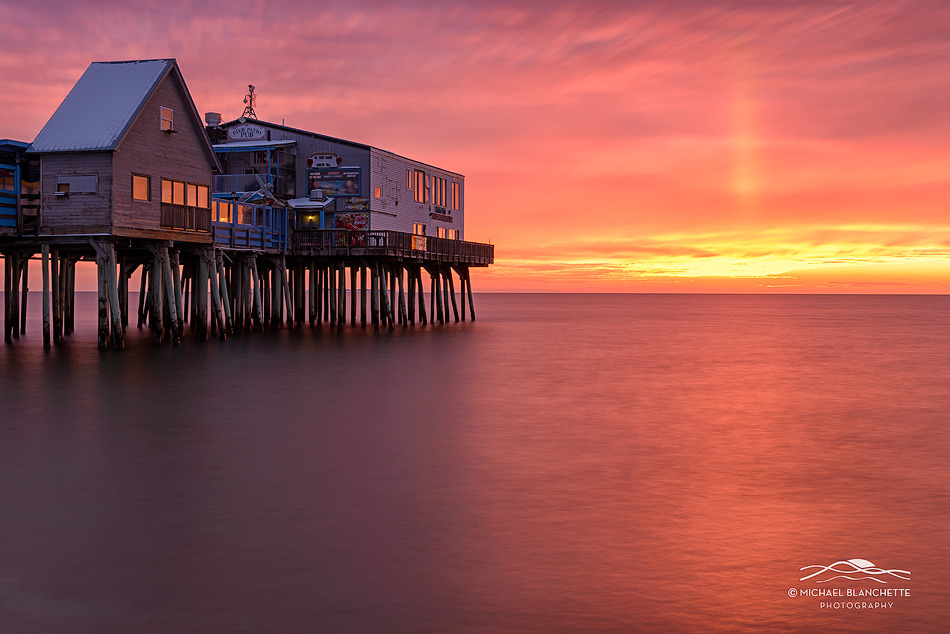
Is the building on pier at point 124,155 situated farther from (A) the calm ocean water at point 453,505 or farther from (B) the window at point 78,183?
(A) the calm ocean water at point 453,505

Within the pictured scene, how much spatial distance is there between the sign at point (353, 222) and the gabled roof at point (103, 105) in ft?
48.9

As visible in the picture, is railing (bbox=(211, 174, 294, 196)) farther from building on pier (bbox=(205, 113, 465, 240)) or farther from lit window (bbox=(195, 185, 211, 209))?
lit window (bbox=(195, 185, 211, 209))

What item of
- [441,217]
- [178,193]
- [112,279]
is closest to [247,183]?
[178,193]

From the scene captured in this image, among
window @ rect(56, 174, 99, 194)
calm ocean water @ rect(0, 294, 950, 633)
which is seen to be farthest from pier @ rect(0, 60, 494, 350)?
calm ocean water @ rect(0, 294, 950, 633)

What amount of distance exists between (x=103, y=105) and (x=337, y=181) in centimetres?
1829

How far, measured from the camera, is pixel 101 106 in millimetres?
37031

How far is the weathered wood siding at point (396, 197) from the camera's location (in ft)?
177

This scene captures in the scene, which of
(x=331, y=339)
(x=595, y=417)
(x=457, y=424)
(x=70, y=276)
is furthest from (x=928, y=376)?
(x=70, y=276)

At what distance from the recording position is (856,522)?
13039mm

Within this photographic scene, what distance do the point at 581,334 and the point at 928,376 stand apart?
35.0 m

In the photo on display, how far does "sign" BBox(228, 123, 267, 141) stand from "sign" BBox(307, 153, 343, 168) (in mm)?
3442

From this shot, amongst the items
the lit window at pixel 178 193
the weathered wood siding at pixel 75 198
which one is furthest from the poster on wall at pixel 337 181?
the weathered wood siding at pixel 75 198

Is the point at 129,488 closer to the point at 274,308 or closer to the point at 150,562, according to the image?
the point at 150,562

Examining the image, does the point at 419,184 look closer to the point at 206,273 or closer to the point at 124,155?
the point at 206,273
